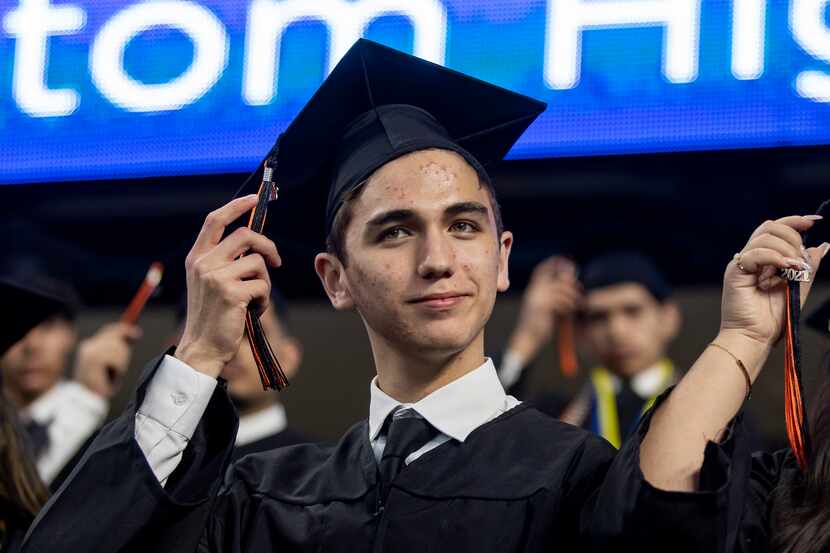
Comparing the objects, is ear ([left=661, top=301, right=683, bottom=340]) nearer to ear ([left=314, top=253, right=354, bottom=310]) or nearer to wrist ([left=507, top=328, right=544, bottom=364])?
wrist ([left=507, top=328, right=544, bottom=364])

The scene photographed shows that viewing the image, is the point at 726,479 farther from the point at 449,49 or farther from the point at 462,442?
the point at 449,49

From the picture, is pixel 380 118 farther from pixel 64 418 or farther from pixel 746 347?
pixel 64 418


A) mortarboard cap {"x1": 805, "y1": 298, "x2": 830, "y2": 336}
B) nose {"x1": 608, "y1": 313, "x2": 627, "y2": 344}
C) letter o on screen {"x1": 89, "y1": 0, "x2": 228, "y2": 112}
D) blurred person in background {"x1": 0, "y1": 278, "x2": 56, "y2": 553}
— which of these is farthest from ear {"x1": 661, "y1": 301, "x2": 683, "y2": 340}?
blurred person in background {"x1": 0, "y1": 278, "x2": 56, "y2": 553}

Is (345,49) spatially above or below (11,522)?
above

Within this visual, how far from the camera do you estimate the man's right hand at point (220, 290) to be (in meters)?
2.22

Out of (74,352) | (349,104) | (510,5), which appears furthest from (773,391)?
(349,104)

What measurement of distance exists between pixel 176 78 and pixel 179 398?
217 centimetres

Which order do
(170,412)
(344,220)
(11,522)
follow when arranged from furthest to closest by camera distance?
(11,522)
(344,220)
(170,412)

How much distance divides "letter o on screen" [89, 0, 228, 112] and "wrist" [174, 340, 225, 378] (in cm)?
207

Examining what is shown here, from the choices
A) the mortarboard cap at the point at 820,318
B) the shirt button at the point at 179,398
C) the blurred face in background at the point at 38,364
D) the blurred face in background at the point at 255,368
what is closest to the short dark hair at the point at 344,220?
the shirt button at the point at 179,398

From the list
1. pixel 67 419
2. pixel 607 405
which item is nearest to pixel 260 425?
pixel 67 419

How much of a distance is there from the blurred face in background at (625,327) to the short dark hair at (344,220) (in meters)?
1.93

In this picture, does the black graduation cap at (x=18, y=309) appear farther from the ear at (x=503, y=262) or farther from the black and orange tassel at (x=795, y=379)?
the black and orange tassel at (x=795, y=379)

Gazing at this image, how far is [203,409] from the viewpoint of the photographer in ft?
7.15
